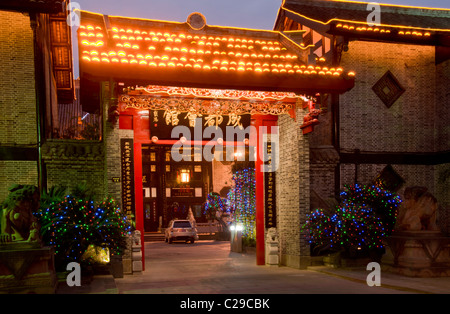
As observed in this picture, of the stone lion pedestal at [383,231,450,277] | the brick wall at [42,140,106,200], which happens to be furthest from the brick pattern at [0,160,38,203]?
the stone lion pedestal at [383,231,450,277]

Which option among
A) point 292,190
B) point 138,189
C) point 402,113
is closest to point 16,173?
point 138,189

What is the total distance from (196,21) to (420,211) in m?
8.90

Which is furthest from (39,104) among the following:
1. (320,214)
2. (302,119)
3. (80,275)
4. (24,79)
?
(320,214)

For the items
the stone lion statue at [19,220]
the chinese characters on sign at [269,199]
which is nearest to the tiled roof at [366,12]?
the chinese characters on sign at [269,199]

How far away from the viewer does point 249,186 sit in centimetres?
1986

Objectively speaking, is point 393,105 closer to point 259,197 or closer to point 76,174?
point 259,197

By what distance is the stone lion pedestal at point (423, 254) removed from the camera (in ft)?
37.4

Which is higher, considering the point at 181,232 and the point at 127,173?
the point at 127,173

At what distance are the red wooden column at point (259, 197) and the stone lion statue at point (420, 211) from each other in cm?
461

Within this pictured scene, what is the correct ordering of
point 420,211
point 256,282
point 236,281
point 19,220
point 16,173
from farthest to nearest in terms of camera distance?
point 16,173 < point 420,211 < point 236,281 < point 256,282 < point 19,220

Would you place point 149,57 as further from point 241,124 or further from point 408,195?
point 408,195

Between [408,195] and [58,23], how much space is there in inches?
609

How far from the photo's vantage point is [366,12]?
19859 mm

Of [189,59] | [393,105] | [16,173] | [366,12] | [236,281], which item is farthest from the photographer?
[366,12]
